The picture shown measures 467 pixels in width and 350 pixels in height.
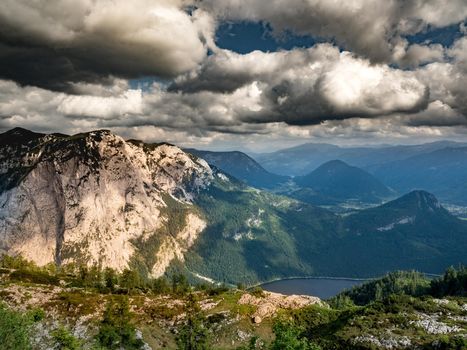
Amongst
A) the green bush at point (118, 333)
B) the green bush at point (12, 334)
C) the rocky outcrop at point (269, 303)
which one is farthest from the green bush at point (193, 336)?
the green bush at point (12, 334)

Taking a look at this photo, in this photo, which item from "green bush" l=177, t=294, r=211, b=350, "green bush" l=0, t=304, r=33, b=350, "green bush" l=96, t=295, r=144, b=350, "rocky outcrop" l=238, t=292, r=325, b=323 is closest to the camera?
"green bush" l=0, t=304, r=33, b=350

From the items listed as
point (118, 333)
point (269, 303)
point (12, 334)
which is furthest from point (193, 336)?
point (12, 334)

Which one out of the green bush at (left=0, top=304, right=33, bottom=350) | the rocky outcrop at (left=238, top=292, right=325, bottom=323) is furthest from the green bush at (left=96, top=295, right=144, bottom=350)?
the rocky outcrop at (left=238, top=292, right=325, bottom=323)

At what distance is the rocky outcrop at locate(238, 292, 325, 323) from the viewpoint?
15200 centimetres

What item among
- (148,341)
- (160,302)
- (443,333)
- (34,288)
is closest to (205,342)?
(148,341)

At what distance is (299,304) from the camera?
163 m

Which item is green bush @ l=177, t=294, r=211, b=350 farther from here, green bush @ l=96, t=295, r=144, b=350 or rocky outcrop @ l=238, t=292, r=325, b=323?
rocky outcrop @ l=238, t=292, r=325, b=323

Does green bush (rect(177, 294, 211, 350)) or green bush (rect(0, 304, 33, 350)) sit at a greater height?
green bush (rect(0, 304, 33, 350))

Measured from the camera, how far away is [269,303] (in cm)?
15900

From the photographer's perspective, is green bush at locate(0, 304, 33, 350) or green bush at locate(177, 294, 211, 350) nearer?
green bush at locate(0, 304, 33, 350)

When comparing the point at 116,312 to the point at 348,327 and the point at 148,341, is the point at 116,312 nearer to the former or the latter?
the point at 148,341

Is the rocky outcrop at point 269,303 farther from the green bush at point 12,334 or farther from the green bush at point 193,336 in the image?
the green bush at point 12,334

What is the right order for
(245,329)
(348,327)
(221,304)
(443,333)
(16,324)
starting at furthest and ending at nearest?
1. (221,304)
2. (245,329)
3. (348,327)
4. (443,333)
5. (16,324)

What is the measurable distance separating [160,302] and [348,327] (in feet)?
240
